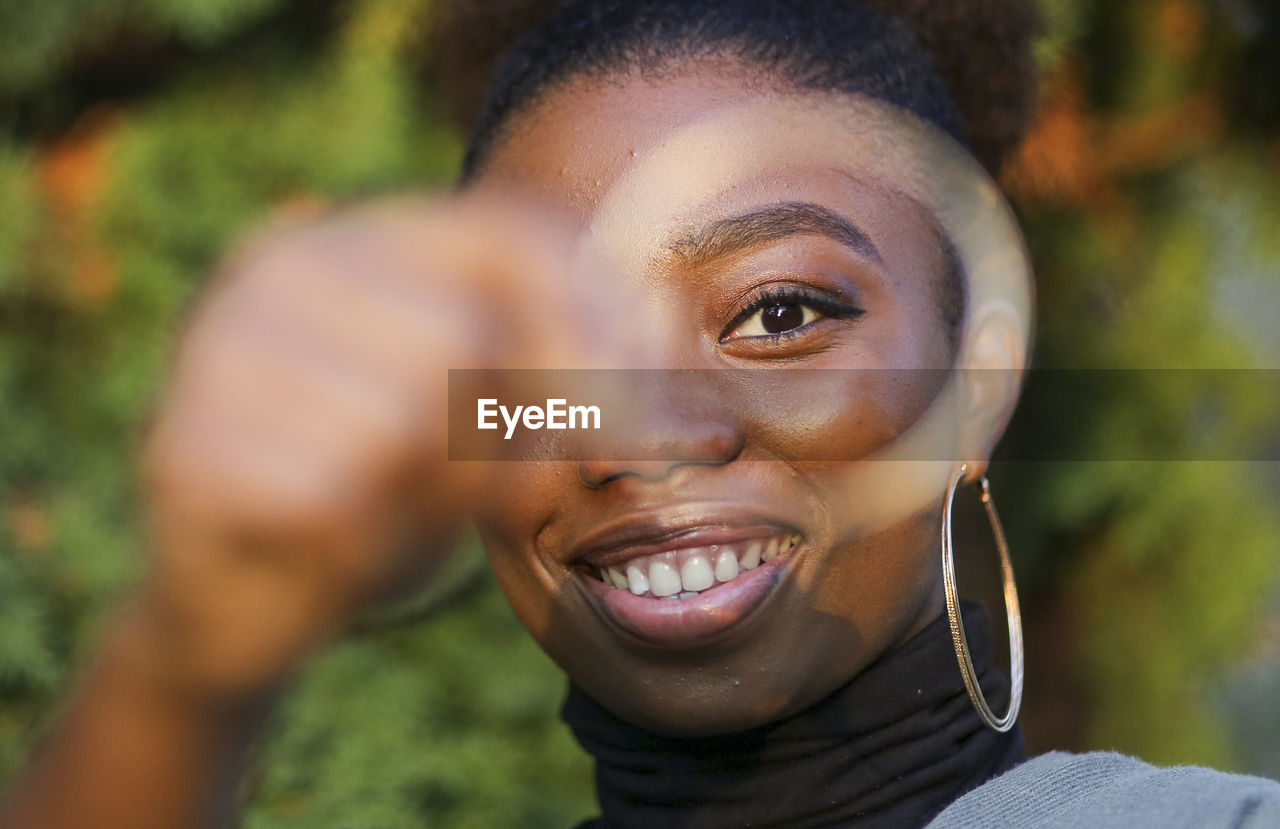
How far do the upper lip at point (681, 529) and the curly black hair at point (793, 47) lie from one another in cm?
39

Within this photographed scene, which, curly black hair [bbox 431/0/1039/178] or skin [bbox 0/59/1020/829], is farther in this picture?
curly black hair [bbox 431/0/1039/178]

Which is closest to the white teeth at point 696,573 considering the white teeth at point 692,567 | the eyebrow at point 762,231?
the white teeth at point 692,567

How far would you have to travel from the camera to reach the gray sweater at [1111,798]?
842 mm

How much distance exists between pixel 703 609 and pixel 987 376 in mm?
365

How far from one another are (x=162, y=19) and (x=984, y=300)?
1.40 m

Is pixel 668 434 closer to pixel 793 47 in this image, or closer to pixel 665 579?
pixel 665 579

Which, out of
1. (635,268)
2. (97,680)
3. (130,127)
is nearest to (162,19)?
(130,127)

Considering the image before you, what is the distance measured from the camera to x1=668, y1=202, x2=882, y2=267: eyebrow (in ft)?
3.13

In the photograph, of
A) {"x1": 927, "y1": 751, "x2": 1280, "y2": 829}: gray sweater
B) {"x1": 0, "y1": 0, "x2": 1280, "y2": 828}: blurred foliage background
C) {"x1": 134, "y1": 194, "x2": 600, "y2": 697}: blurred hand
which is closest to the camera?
{"x1": 134, "y1": 194, "x2": 600, "y2": 697}: blurred hand

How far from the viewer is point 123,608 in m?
0.59

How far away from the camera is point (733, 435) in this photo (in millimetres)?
944

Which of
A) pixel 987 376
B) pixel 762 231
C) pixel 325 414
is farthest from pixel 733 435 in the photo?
pixel 325 414

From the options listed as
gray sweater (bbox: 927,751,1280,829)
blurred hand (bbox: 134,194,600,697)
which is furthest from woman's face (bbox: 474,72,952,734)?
blurred hand (bbox: 134,194,600,697)

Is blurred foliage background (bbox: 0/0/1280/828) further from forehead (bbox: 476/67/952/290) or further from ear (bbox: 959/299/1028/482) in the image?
forehead (bbox: 476/67/952/290)
